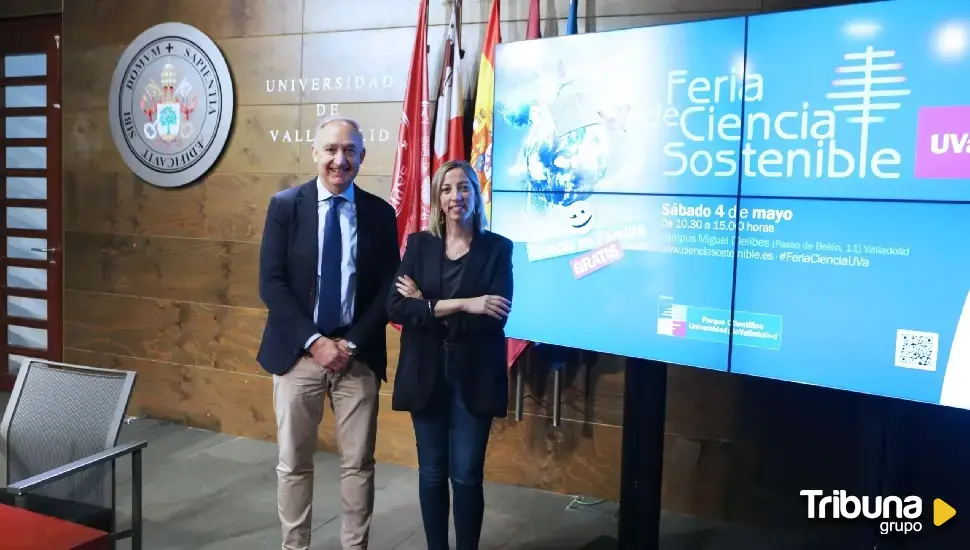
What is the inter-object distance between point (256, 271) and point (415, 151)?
1184 mm

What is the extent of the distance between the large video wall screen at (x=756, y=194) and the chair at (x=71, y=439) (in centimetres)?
130

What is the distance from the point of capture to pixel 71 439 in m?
2.13

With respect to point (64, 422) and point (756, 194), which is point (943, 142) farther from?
point (64, 422)

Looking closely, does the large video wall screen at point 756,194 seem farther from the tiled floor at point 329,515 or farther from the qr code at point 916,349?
the tiled floor at point 329,515

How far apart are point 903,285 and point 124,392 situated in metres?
2.10

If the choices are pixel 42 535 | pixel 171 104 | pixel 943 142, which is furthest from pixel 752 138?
pixel 171 104

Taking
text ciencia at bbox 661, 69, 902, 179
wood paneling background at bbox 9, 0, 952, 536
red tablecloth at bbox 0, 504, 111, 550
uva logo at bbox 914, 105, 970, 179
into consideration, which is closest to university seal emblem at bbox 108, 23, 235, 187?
wood paneling background at bbox 9, 0, 952, 536

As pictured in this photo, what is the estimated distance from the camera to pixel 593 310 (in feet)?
8.27

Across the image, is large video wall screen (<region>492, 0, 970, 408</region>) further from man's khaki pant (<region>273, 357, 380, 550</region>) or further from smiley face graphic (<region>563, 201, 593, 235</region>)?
man's khaki pant (<region>273, 357, 380, 550</region>)

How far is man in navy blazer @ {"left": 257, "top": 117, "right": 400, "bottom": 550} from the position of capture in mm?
2316

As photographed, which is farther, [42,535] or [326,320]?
[326,320]

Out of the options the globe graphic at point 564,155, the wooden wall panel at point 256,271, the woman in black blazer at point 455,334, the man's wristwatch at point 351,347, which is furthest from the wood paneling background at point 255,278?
the man's wristwatch at point 351,347

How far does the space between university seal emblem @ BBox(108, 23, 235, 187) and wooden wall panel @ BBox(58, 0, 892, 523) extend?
71 millimetres

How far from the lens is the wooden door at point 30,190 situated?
4.46 metres
